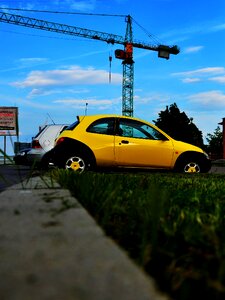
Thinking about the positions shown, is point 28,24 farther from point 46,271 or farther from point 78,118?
point 46,271

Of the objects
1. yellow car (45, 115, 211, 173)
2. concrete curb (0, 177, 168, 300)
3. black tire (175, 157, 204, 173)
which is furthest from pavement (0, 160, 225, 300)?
black tire (175, 157, 204, 173)

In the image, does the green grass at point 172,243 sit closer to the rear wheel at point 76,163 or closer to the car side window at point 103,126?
the rear wheel at point 76,163

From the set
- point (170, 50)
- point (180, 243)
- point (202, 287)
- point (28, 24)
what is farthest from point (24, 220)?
point (170, 50)

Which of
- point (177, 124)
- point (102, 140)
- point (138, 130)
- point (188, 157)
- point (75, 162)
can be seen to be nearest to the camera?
point (75, 162)

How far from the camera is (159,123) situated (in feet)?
187

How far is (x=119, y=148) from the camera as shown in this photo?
42.0 feet

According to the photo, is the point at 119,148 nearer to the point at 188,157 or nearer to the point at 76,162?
the point at 76,162

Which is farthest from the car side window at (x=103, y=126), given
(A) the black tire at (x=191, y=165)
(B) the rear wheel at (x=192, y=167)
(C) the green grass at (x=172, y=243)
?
(C) the green grass at (x=172, y=243)

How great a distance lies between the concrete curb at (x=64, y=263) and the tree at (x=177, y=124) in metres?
51.6

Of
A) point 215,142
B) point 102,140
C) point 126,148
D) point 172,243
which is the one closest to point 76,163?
point 102,140

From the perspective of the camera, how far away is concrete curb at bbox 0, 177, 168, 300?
5.19 ft

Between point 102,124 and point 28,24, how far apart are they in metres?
87.7

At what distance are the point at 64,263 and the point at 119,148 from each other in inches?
430

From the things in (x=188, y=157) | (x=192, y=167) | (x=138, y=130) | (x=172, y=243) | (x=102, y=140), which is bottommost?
(x=172, y=243)
